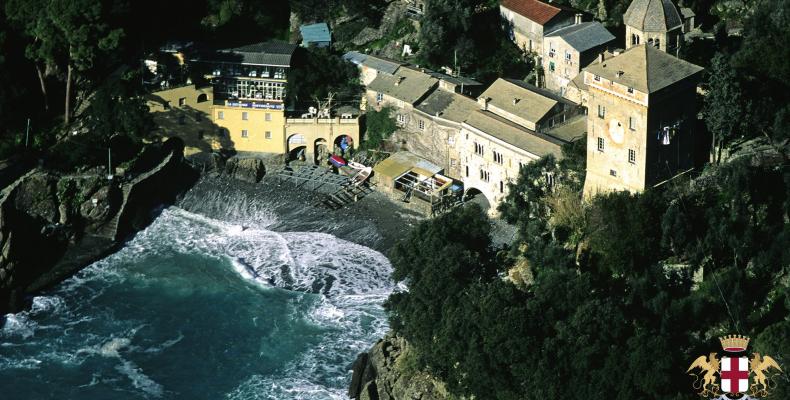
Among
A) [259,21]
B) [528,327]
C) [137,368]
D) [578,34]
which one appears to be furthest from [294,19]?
[528,327]

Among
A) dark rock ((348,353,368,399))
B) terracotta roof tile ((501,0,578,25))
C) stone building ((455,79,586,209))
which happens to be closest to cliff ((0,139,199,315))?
stone building ((455,79,586,209))

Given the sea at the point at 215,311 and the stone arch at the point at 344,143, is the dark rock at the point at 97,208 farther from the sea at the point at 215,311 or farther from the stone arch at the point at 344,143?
the stone arch at the point at 344,143

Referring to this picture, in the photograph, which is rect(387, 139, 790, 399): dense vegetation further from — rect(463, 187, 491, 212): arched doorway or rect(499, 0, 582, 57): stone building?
rect(499, 0, 582, 57): stone building

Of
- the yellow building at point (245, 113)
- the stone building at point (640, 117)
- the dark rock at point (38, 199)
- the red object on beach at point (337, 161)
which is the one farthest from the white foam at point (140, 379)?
the stone building at point (640, 117)

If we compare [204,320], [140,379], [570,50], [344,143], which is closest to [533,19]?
[570,50]

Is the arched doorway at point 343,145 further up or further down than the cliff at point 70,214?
further up

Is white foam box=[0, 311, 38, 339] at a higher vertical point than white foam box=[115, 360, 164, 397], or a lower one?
higher
